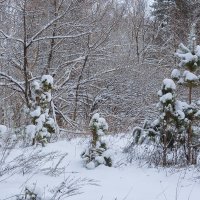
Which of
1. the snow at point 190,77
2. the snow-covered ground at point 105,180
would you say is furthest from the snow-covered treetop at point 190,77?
the snow-covered ground at point 105,180

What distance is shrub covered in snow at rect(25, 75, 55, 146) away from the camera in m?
7.37

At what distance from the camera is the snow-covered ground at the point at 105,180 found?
420 cm

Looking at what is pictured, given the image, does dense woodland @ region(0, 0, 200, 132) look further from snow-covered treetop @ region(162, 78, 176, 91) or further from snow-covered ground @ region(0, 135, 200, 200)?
snow-covered ground @ region(0, 135, 200, 200)

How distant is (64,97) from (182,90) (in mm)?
4268

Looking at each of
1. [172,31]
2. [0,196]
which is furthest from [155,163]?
[172,31]

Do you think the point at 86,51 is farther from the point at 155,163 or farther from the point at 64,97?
the point at 155,163

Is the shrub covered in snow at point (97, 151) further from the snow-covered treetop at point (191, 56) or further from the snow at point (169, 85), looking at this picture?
the snow-covered treetop at point (191, 56)

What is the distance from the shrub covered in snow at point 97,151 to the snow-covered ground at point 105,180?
0.31 feet

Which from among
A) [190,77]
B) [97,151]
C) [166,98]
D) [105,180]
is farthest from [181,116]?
[105,180]

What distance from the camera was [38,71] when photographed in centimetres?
1471

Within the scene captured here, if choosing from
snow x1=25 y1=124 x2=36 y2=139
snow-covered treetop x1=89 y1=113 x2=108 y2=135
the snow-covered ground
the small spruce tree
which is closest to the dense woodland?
snow x1=25 y1=124 x2=36 y2=139

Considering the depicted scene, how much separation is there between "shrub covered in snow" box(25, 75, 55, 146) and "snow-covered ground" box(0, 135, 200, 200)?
1503mm

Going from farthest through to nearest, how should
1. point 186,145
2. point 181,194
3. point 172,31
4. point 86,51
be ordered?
point 172,31 < point 86,51 < point 186,145 < point 181,194

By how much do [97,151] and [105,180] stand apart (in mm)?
836
